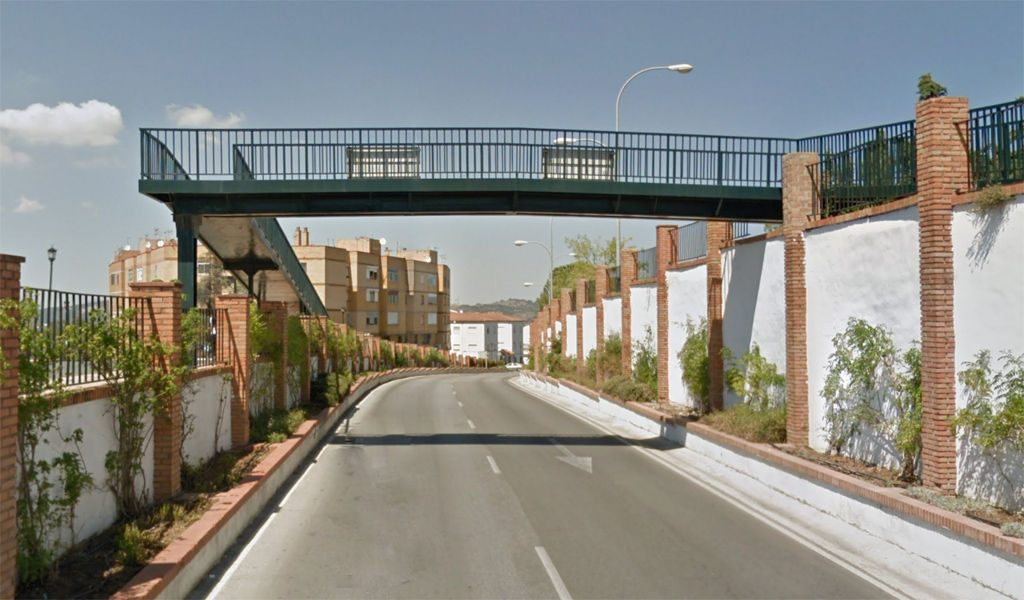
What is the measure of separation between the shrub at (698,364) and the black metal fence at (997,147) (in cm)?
1090

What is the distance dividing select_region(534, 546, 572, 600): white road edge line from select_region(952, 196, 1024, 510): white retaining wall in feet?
18.6

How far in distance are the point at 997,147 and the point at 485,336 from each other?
136m

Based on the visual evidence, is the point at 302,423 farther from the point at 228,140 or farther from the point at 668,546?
the point at 668,546

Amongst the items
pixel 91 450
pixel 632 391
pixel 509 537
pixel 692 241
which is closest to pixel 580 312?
pixel 632 391

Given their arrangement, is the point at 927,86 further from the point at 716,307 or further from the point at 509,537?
the point at 509,537

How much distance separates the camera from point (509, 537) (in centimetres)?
1059

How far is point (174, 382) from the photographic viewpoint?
10.8m

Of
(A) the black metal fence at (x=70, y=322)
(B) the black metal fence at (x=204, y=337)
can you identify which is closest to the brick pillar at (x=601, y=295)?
(B) the black metal fence at (x=204, y=337)

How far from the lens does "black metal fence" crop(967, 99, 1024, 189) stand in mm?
10383

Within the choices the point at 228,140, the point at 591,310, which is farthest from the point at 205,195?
the point at 591,310

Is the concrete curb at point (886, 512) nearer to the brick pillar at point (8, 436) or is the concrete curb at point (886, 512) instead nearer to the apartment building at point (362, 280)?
the brick pillar at point (8, 436)

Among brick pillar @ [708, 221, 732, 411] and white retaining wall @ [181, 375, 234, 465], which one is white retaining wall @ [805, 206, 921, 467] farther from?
white retaining wall @ [181, 375, 234, 465]

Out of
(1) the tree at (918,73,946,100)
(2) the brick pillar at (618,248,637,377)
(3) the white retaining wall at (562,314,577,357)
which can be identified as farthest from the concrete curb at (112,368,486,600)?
(3) the white retaining wall at (562,314,577,357)

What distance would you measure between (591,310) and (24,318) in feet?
110
